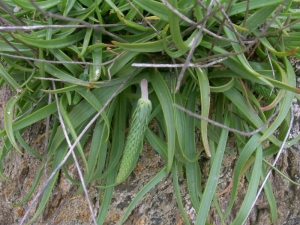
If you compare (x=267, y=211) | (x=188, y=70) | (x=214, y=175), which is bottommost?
(x=267, y=211)

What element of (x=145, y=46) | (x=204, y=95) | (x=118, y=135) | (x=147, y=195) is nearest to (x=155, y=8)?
(x=145, y=46)

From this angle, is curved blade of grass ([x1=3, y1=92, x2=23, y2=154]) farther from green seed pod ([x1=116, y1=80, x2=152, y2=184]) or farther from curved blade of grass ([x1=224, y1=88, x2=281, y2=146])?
curved blade of grass ([x1=224, y1=88, x2=281, y2=146])

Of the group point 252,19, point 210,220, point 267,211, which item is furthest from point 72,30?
point 267,211

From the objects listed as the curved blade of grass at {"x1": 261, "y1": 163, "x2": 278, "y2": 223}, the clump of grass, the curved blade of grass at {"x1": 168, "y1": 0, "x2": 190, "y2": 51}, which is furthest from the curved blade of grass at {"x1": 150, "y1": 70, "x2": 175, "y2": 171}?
the curved blade of grass at {"x1": 261, "y1": 163, "x2": 278, "y2": 223}

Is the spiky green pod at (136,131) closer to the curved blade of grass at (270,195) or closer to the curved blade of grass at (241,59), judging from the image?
the curved blade of grass at (241,59)

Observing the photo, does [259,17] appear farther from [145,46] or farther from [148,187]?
[148,187]

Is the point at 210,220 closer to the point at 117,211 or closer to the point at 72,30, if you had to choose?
the point at 117,211
